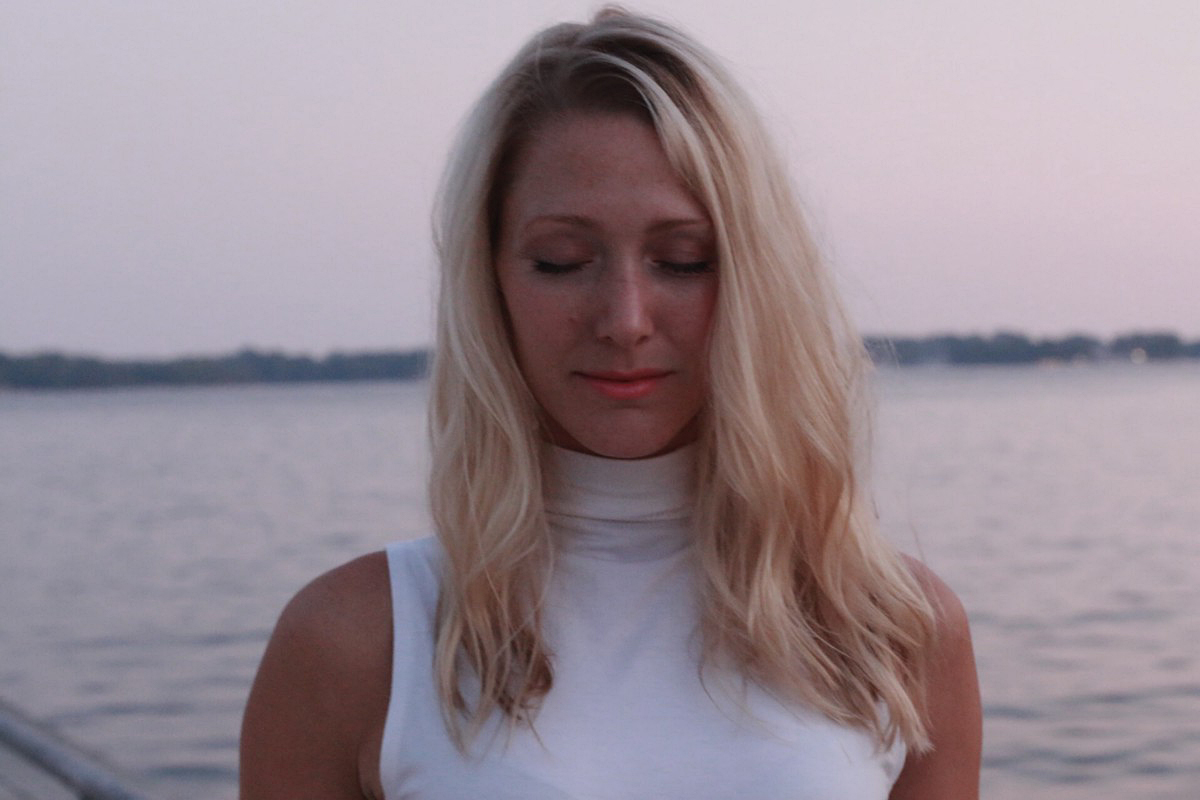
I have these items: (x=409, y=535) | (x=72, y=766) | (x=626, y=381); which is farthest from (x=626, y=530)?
(x=409, y=535)

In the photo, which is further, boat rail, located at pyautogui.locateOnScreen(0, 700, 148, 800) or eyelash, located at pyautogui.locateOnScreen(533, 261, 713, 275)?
boat rail, located at pyautogui.locateOnScreen(0, 700, 148, 800)

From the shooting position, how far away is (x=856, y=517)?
76.5 inches

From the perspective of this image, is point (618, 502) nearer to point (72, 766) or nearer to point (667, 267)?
point (667, 267)

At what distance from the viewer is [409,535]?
19.1m

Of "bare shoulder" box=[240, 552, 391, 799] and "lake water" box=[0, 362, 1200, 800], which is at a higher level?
"bare shoulder" box=[240, 552, 391, 799]

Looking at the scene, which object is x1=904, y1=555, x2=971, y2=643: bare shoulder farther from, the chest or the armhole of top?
the armhole of top

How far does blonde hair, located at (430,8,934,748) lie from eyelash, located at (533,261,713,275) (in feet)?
0.16

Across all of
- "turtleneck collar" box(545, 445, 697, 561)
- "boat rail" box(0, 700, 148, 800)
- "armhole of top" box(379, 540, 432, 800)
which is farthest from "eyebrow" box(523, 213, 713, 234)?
"boat rail" box(0, 700, 148, 800)

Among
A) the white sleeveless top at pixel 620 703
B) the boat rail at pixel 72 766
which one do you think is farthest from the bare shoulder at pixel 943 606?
the boat rail at pixel 72 766

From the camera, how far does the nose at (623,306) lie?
5.70 ft

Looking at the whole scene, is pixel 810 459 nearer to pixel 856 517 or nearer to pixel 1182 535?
pixel 856 517

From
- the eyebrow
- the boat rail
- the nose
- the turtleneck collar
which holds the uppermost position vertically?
the eyebrow

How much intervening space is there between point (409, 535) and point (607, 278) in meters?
17.6

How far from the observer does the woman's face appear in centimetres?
175
